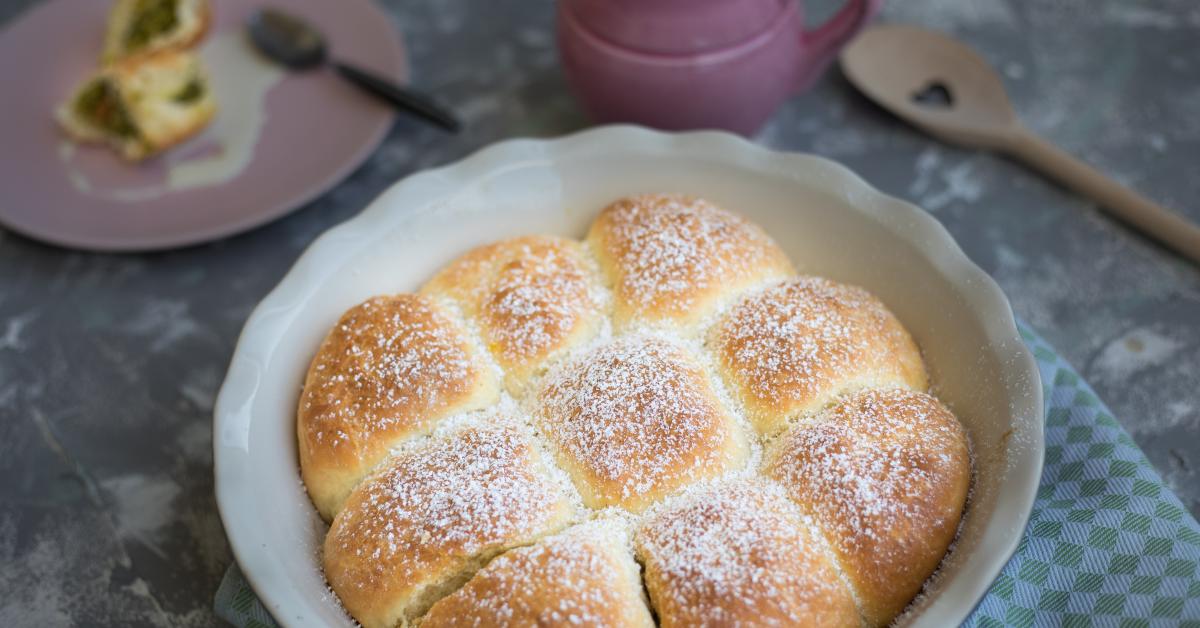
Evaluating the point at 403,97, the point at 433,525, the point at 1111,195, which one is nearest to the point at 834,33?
the point at 1111,195

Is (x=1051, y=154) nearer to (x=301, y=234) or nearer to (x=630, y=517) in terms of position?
(x=630, y=517)

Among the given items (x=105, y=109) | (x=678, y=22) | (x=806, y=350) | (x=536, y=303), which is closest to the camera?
(x=806, y=350)

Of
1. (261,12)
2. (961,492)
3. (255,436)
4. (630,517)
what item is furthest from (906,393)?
(261,12)

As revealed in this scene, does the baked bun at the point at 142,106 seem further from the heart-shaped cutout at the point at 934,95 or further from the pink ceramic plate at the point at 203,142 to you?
the heart-shaped cutout at the point at 934,95

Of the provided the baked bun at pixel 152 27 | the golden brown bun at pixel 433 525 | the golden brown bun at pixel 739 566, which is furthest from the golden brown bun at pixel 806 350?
the baked bun at pixel 152 27

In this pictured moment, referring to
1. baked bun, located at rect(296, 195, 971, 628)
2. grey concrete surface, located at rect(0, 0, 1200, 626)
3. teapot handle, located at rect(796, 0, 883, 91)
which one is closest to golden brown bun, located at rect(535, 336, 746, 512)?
baked bun, located at rect(296, 195, 971, 628)

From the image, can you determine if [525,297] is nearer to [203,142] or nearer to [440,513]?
[440,513]
